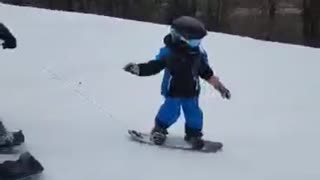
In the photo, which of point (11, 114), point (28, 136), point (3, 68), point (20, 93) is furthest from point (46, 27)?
point (28, 136)

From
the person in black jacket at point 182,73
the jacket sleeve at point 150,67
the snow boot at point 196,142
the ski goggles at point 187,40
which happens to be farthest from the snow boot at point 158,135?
the ski goggles at point 187,40

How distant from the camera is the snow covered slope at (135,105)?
2.80m

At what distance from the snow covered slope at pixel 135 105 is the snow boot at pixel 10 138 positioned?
0.19ft

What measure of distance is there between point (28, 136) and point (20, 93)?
0.66 meters

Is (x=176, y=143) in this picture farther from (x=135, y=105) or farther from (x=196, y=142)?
(x=135, y=105)

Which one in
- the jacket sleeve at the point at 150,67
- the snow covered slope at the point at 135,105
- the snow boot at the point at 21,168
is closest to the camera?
the snow boot at the point at 21,168

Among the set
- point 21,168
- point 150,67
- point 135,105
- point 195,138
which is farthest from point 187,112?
point 21,168

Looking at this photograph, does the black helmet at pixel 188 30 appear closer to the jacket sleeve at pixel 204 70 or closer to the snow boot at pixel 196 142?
the jacket sleeve at pixel 204 70

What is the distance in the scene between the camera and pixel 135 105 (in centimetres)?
354

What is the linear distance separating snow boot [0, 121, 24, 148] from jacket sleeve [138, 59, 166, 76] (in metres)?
0.53

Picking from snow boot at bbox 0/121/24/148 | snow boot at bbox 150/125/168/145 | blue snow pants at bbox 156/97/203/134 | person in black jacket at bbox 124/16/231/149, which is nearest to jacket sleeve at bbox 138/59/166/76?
person in black jacket at bbox 124/16/231/149

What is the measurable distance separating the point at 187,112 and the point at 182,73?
169 mm

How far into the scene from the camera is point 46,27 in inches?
205

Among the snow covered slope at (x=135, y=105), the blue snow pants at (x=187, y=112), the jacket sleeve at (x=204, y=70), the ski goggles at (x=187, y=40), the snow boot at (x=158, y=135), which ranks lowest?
the snow covered slope at (x=135, y=105)
